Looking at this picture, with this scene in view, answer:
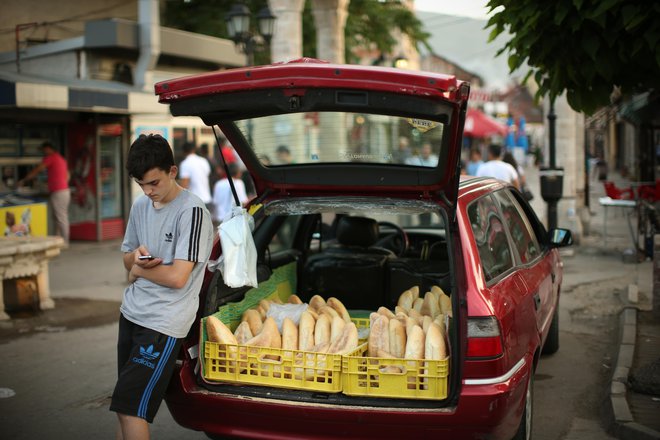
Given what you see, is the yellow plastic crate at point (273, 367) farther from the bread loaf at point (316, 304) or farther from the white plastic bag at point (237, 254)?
the bread loaf at point (316, 304)

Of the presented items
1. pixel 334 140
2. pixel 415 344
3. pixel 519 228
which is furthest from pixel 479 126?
pixel 415 344

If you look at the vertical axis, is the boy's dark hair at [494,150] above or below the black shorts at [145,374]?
above

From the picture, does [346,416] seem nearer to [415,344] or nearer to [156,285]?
[415,344]

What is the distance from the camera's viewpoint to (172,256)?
159 inches

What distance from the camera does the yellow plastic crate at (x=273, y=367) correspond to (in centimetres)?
410

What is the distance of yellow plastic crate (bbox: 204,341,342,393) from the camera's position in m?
4.10

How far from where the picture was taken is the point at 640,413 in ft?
18.1

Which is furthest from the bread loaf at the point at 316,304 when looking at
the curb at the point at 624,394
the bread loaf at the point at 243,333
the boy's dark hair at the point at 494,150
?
the boy's dark hair at the point at 494,150

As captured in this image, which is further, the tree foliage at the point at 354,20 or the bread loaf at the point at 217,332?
the tree foliage at the point at 354,20

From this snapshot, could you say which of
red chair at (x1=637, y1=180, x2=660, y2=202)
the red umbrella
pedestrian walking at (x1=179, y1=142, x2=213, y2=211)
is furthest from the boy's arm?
the red umbrella

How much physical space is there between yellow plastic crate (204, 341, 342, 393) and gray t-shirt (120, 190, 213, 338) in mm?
283

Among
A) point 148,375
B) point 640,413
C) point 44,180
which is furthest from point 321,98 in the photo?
point 44,180

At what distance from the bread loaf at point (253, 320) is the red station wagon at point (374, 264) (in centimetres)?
12

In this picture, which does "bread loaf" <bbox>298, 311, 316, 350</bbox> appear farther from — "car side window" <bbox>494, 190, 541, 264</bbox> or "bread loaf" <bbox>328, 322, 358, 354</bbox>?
"car side window" <bbox>494, 190, 541, 264</bbox>
